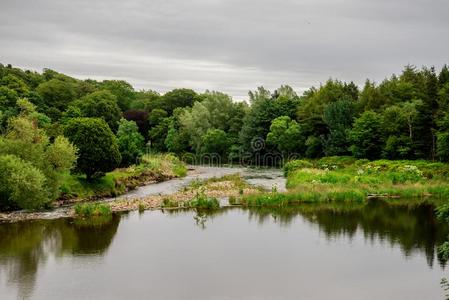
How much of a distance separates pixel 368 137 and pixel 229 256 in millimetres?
47547

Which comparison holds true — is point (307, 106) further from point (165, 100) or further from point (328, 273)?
point (328, 273)

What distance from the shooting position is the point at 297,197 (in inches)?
1841

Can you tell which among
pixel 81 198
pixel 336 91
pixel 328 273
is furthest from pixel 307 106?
pixel 328 273

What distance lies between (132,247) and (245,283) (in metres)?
9.56

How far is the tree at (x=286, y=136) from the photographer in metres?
88.8

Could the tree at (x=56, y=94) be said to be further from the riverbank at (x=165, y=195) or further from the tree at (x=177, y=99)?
the riverbank at (x=165, y=195)

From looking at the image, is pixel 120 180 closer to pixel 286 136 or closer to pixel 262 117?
pixel 286 136

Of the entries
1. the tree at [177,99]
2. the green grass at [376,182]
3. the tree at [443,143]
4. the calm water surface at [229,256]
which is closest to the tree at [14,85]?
the tree at [177,99]

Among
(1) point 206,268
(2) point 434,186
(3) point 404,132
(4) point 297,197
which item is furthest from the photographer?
(3) point 404,132

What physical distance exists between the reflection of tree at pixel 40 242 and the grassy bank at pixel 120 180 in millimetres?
10010

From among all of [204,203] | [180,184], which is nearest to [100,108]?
[180,184]

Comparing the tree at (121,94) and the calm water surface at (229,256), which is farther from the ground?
the tree at (121,94)

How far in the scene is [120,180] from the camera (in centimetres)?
5734

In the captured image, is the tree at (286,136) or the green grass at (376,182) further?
the tree at (286,136)
